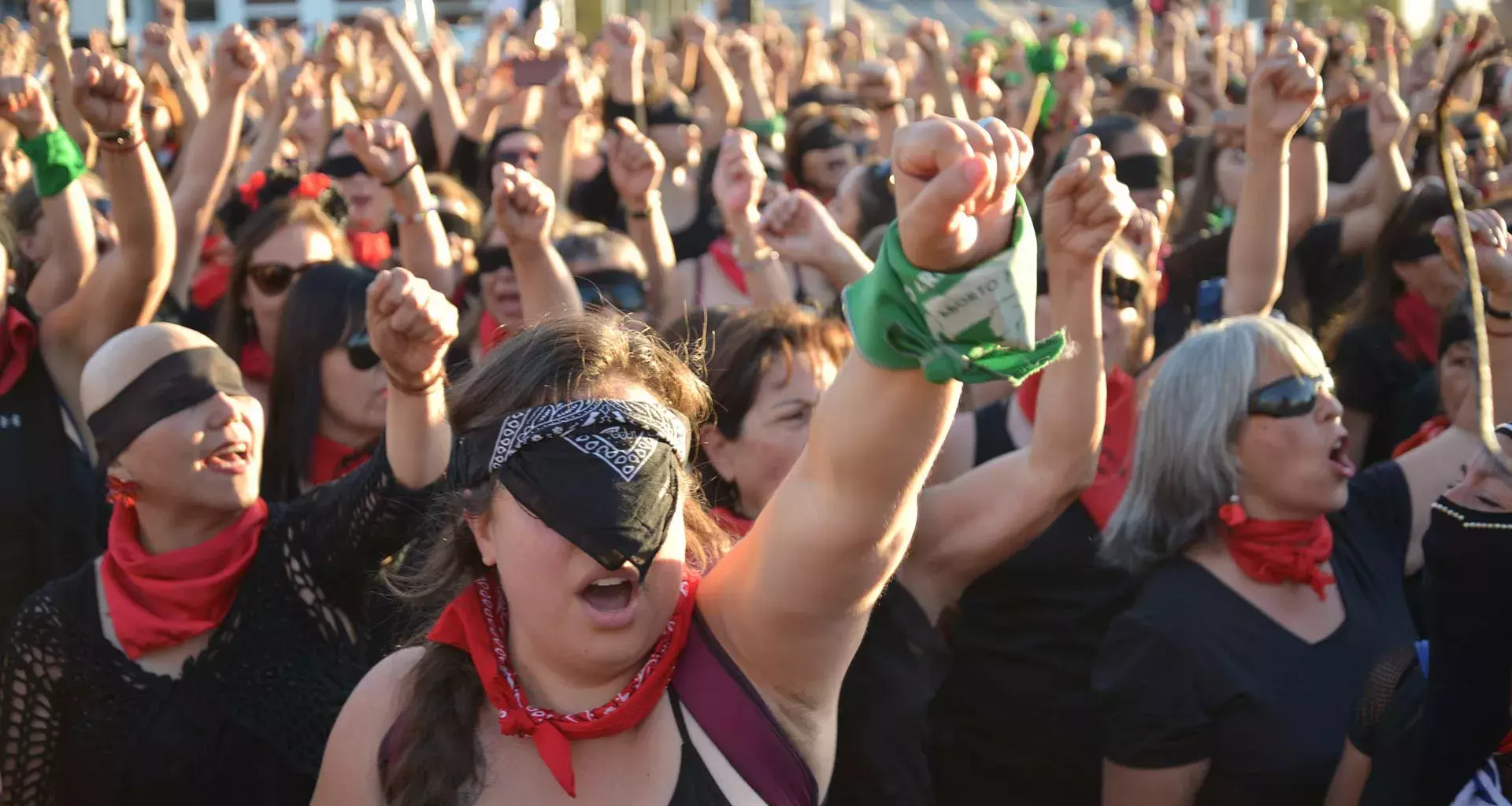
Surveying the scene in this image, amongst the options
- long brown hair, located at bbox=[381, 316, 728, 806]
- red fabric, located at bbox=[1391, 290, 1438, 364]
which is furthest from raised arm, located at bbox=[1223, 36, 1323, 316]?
long brown hair, located at bbox=[381, 316, 728, 806]

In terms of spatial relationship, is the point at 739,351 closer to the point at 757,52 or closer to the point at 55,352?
the point at 55,352

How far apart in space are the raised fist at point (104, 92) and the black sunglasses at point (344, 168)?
238cm

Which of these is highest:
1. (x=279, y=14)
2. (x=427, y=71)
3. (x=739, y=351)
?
(x=739, y=351)

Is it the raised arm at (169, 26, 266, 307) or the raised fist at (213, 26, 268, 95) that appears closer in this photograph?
the raised arm at (169, 26, 266, 307)

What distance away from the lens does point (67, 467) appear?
12.6 ft

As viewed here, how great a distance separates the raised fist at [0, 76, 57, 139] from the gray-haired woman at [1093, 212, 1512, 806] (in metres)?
2.93

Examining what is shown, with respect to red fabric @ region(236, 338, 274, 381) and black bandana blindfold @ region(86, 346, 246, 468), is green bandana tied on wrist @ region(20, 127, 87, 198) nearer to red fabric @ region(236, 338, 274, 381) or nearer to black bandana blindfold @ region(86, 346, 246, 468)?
→ red fabric @ region(236, 338, 274, 381)

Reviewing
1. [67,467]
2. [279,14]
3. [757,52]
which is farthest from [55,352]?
[279,14]

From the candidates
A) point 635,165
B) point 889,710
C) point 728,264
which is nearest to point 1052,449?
point 889,710

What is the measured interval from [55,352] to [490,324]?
133cm

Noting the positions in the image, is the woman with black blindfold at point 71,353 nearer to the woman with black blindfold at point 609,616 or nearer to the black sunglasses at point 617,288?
the black sunglasses at point 617,288

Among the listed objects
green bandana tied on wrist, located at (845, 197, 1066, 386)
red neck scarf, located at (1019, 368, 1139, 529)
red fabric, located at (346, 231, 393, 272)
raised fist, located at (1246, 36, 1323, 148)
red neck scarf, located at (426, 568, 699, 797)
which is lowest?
red fabric, located at (346, 231, 393, 272)

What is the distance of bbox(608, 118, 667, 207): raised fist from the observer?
4.71 meters

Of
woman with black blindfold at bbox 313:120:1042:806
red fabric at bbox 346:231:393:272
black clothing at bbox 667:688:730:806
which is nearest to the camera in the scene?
woman with black blindfold at bbox 313:120:1042:806
